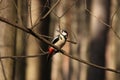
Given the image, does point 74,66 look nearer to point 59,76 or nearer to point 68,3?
point 59,76

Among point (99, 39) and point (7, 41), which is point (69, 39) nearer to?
point (99, 39)

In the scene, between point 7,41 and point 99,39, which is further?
point 99,39

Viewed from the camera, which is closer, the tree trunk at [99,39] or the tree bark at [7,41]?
the tree bark at [7,41]

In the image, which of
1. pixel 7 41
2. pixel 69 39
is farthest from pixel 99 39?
pixel 7 41

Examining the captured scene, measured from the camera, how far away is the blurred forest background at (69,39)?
4.03 metres

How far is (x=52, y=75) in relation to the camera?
4637 millimetres

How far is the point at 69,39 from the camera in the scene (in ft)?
13.8

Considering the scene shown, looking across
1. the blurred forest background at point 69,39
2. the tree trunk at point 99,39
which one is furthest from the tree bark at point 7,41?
the tree trunk at point 99,39

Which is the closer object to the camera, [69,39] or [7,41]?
[7,41]

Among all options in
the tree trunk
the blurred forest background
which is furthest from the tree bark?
the tree trunk

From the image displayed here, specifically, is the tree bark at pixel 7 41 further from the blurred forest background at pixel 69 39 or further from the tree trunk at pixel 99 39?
the tree trunk at pixel 99 39

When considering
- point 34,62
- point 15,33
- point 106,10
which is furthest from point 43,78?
point 106,10

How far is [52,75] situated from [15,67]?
1.47ft

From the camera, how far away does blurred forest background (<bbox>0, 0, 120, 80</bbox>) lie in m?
4.03
